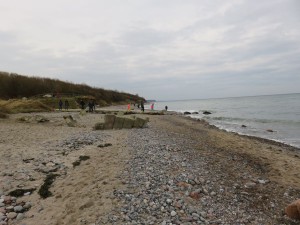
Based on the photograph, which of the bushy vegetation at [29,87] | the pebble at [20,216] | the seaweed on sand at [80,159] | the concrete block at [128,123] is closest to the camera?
the pebble at [20,216]

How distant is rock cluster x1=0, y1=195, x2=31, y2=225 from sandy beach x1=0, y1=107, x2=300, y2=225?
23 millimetres

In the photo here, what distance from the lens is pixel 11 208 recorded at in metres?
6.25

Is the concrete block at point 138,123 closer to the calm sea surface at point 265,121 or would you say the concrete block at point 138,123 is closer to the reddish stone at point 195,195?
the calm sea surface at point 265,121

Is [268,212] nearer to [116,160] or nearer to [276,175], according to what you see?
[276,175]

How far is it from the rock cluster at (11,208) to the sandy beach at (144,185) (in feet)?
0.07

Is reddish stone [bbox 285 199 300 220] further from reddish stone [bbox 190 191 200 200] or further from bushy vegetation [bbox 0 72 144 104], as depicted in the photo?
bushy vegetation [bbox 0 72 144 104]

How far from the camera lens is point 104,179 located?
7785mm

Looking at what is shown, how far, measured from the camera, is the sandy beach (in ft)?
19.2

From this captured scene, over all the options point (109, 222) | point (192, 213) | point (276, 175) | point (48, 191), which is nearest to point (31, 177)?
point (48, 191)

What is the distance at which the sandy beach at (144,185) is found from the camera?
585 centimetres

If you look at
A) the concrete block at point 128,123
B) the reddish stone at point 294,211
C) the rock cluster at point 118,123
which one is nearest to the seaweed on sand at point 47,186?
the reddish stone at point 294,211

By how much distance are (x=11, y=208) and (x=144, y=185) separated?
366cm

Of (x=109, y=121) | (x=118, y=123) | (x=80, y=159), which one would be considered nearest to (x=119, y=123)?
(x=118, y=123)

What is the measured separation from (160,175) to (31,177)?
4.59 metres
